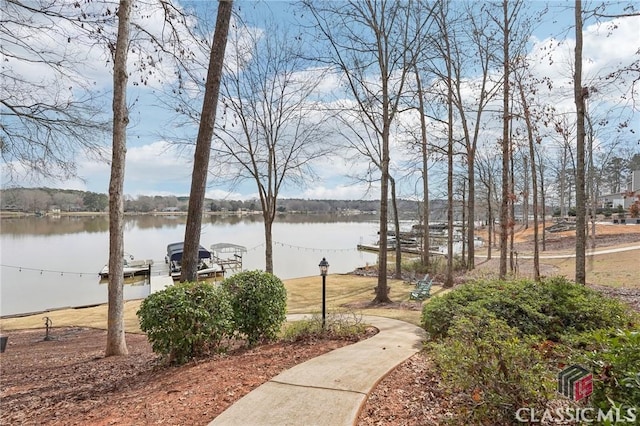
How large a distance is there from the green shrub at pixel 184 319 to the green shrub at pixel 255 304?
0.43 metres

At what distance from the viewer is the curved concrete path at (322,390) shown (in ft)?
9.12

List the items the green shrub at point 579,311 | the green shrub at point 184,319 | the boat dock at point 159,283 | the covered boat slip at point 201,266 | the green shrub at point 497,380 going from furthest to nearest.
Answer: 1. the covered boat slip at point 201,266
2. the boat dock at point 159,283
3. the green shrub at point 579,311
4. the green shrub at point 184,319
5. the green shrub at point 497,380

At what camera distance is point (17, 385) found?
494 centimetres

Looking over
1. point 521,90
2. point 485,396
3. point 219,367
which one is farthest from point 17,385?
point 521,90

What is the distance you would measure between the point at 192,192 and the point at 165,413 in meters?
3.03

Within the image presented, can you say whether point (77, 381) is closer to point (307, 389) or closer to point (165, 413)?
point (165, 413)

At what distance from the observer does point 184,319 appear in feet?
13.9

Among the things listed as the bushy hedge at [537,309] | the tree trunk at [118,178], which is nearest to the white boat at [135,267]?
the tree trunk at [118,178]

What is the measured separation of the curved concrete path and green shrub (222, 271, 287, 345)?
1169 mm

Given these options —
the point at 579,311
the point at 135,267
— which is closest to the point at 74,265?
the point at 135,267

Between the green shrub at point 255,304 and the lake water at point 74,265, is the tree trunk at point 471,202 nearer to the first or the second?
the lake water at point 74,265

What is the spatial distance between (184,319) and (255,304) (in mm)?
1127

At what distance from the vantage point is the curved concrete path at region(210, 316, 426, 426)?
2781 mm

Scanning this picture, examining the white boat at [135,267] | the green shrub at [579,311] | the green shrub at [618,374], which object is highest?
the green shrub at [618,374]
